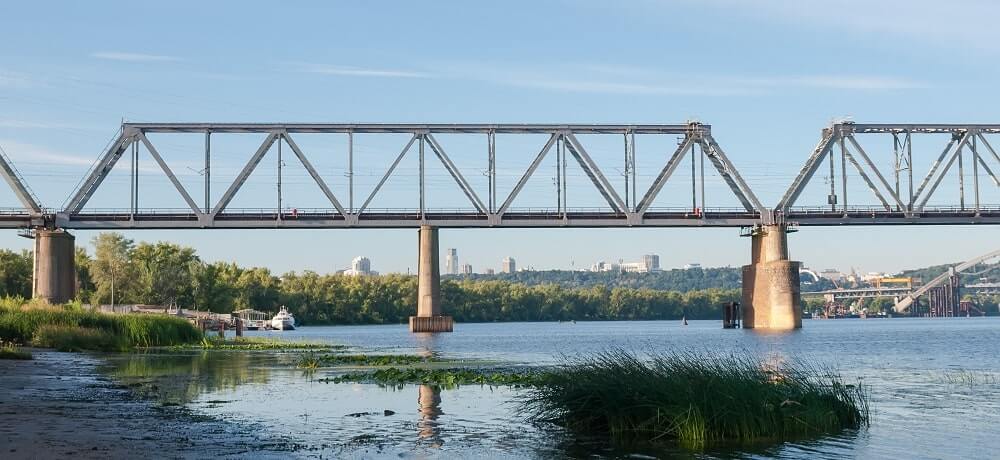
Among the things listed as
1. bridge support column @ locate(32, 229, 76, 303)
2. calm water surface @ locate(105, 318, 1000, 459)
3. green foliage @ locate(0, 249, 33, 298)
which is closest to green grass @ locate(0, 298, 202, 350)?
calm water surface @ locate(105, 318, 1000, 459)

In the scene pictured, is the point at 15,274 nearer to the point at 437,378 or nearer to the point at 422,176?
the point at 422,176

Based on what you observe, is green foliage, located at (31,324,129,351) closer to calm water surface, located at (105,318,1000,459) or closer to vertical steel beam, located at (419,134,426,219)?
calm water surface, located at (105,318,1000,459)

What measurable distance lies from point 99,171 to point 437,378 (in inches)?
3789

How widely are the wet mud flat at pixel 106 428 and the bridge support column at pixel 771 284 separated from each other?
10732cm

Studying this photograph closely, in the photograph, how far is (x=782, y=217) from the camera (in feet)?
459

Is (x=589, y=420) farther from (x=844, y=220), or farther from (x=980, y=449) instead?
(x=844, y=220)

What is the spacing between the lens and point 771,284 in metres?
136

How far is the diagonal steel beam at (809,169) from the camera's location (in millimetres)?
141000

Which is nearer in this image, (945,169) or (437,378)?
(437,378)

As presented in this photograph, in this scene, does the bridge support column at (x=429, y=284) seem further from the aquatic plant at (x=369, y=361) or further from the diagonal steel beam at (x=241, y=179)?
the aquatic plant at (x=369, y=361)

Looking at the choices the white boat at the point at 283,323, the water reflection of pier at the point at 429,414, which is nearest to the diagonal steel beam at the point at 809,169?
the white boat at the point at 283,323

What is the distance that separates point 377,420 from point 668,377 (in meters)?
7.46

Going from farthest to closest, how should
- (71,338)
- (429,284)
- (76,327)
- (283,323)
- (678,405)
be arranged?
(283,323) → (429,284) → (76,327) → (71,338) → (678,405)

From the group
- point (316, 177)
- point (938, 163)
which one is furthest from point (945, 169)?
point (316, 177)
